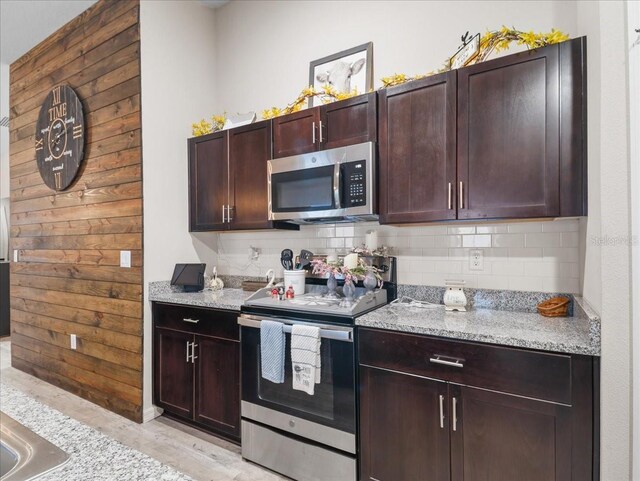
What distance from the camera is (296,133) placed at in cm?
249

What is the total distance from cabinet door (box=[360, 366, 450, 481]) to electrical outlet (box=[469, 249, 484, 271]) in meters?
0.82

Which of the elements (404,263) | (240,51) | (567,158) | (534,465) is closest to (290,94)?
(240,51)

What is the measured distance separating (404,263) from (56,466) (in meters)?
2.06

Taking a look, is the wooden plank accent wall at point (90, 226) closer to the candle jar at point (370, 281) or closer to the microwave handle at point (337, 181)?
the microwave handle at point (337, 181)

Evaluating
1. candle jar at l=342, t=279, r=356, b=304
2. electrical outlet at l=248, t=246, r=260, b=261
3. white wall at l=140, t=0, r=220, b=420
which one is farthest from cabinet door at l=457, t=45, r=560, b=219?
white wall at l=140, t=0, r=220, b=420

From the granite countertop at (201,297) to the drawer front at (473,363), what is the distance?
0.99 meters

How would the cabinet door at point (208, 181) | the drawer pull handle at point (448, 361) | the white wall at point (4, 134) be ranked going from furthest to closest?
the white wall at point (4, 134) < the cabinet door at point (208, 181) < the drawer pull handle at point (448, 361)

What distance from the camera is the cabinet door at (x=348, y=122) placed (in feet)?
7.22

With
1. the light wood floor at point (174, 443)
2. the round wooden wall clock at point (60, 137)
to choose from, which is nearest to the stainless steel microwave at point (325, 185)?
the light wood floor at point (174, 443)

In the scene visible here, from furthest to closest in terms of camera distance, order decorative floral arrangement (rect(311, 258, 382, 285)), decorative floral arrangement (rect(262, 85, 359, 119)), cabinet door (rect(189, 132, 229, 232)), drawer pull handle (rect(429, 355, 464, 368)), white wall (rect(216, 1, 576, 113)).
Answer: cabinet door (rect(189, 132, 229, 232))
decorative floral arrangement (rect(262, 85, 359, 119))
decorative floral arrangement (rect(311, 258, 382, 285))
white wall (rect(216, 1, 576, 113))
drawer pull handle (rect(429, 355, 464, 368))

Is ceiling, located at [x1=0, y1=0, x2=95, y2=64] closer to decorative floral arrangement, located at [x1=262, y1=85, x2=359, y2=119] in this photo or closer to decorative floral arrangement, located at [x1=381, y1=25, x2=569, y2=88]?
decorative floral arrangement, located at [x1=262, y1=85, x2=359, y2=119]

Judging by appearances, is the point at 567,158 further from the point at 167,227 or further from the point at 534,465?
the point at 167,227

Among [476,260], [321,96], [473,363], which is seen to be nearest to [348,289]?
[476,260]

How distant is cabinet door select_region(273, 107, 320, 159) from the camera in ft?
7.92
